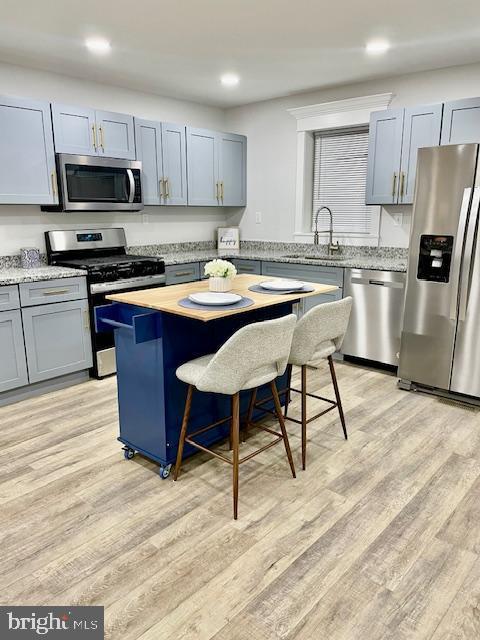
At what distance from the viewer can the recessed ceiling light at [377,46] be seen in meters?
3.28

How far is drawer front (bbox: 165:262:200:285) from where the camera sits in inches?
172

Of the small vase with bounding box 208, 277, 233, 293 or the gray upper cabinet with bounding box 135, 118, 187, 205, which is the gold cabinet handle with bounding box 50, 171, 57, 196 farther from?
the small vase with bounding box 208, 277, 233, 293

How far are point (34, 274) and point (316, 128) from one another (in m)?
3.08

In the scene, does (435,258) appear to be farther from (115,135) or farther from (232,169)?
(115,135)

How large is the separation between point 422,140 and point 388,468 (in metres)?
2.66

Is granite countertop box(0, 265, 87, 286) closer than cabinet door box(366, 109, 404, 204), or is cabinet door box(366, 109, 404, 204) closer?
granite countertop box(0, 265, 87, 286)

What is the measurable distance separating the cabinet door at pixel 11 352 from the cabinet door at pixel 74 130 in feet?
4.62

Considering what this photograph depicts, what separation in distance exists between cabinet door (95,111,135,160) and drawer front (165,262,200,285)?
1.06 m

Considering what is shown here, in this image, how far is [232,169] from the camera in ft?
17.2

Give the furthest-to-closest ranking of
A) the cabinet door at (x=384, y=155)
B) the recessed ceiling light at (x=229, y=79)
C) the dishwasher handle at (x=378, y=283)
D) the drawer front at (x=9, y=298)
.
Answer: the recessed ceiling light at (x=229, y=79), the cabinet door at (x=384, y=155), the dishwasher handle at (x=378, y=283), the drawer front at (x=9, y=298)

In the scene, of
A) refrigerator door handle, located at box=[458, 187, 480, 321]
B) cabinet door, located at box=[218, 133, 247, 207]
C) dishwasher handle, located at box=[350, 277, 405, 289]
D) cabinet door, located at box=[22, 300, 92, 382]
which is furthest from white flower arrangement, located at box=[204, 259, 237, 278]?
cabinet door, located at box=[218, 133, 247, 207]

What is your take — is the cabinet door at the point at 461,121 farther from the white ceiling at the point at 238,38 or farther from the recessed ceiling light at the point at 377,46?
the recessed ceiling light at the point at 377,46

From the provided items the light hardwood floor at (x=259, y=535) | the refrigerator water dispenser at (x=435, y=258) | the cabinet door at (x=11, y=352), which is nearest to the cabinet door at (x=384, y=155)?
the refrigerator water dispenser at (x=435, y=258)

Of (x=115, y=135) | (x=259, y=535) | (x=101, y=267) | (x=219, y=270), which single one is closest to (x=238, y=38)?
(x=115, y=135)
